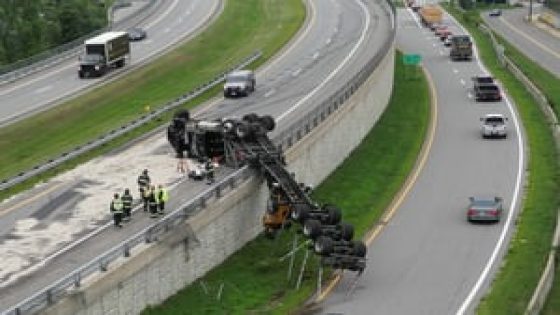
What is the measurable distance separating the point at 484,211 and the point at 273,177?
36.7 feet

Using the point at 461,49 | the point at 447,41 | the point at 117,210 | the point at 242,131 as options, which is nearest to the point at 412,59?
the point at 461,49

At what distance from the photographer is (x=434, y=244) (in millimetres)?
50969

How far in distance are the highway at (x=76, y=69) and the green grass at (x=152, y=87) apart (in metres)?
1.49

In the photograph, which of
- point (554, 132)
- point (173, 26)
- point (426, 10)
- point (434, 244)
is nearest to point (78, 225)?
point (434, 244)

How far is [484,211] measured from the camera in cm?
5381

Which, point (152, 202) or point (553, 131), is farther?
point (553, 131)

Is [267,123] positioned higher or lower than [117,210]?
lower

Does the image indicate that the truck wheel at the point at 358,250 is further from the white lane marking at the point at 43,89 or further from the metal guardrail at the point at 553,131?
the white lane marking at the point at 43,89

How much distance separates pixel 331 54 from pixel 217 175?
4471 cm

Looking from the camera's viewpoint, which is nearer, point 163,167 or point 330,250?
point 330,250

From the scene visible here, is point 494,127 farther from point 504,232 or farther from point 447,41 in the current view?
point 447,41

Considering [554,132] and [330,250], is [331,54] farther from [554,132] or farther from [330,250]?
[330,250]

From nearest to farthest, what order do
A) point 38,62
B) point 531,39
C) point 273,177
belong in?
point 273,177, point 38,62, point 531,39

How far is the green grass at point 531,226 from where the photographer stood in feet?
141
